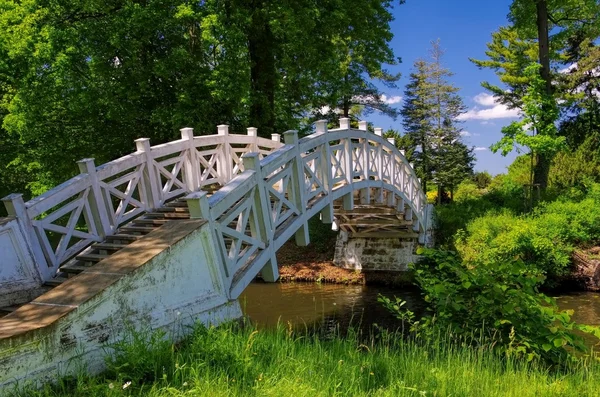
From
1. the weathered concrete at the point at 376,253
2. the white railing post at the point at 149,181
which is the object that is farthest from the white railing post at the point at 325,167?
the weathered concrete at the point at 376,253

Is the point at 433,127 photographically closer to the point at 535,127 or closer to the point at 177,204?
the point at 535,127

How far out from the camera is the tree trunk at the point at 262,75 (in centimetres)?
1627

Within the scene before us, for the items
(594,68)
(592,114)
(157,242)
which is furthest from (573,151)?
(157,242)

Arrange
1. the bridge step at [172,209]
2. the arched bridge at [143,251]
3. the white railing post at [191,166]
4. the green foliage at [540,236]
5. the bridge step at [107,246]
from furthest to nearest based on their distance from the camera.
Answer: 1. the green foliage at [540,236]
2. the white railing post at [191,166]
3. the bridge step at [172,209]
4. the bridge step at [107,246]
5. the arched bridge at [143,251]

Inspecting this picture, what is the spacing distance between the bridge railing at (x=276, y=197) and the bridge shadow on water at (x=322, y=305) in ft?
11.6

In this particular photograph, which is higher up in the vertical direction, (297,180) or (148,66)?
(148,66)

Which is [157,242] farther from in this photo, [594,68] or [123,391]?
[594,68]

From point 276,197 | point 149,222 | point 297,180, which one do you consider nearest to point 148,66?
point 149,222

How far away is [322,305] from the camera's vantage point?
12227mm

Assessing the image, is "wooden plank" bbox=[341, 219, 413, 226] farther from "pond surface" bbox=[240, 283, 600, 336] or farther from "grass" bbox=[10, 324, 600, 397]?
"grass" bbox=[10, 324, 600, 397]

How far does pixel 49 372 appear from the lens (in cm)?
343

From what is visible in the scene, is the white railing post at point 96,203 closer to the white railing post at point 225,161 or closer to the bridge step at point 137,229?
the bridge step at point 137,229

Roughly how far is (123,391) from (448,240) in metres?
16.6

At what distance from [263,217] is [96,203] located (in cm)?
256
